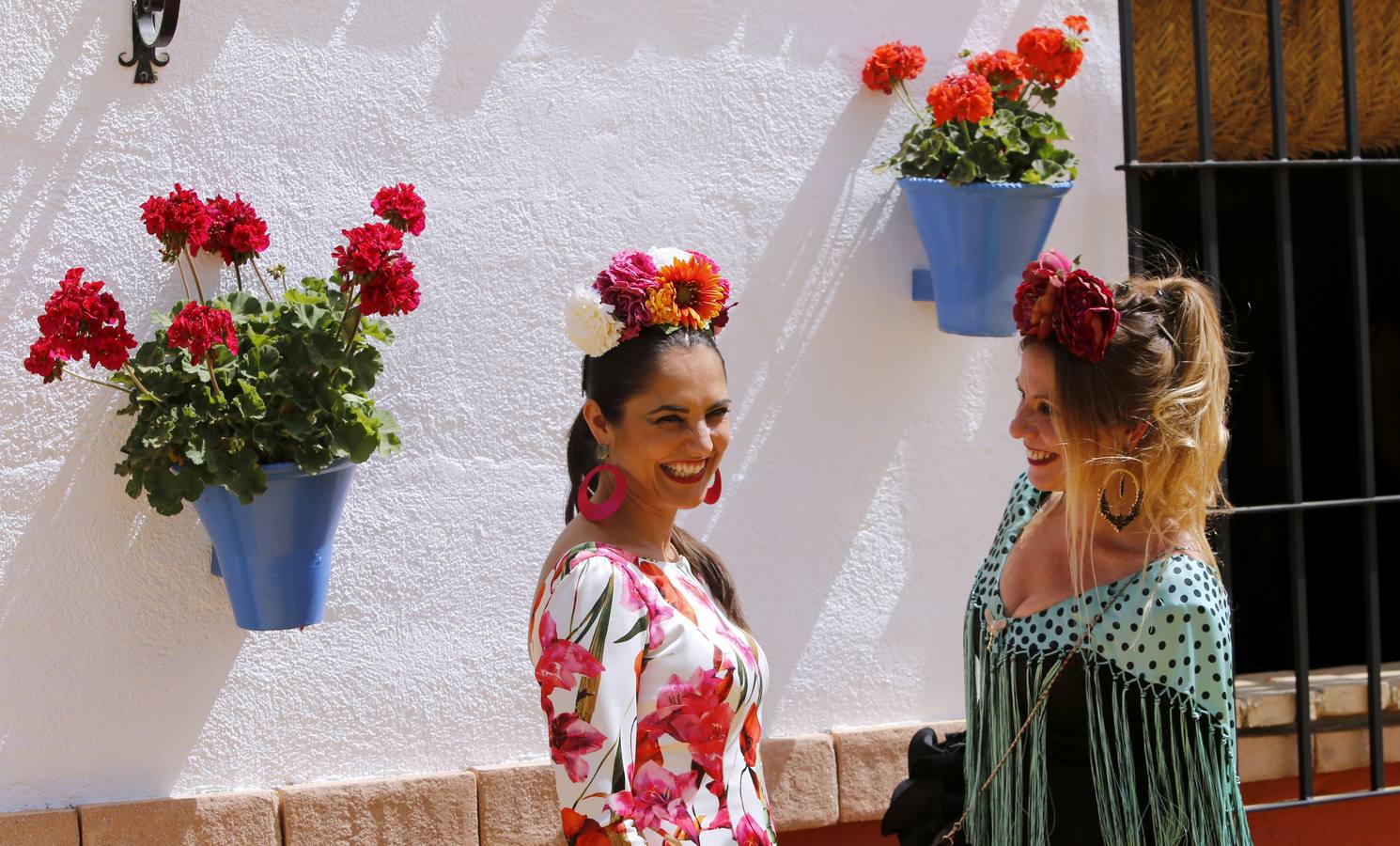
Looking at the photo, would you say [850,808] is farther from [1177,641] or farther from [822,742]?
[1177,641]

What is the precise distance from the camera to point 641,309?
2340mm

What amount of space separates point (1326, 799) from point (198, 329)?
9.71 feet

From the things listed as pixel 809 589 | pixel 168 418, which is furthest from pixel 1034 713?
pixel 168 418

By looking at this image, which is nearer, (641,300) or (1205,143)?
(641,300)

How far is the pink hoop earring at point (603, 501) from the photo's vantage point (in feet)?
7.59

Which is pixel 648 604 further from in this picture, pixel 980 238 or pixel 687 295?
pixel 980 238

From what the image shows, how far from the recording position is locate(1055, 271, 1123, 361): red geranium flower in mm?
2418

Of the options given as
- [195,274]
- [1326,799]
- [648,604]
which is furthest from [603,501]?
[1326,799]

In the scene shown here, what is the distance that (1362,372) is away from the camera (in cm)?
388

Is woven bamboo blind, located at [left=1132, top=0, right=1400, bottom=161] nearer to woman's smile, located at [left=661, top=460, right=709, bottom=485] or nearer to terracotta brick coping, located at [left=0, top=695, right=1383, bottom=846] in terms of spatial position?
terracotta brick coping, located at [left=0, top=695, right=1383, bottom=846]

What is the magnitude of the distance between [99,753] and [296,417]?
0.83m

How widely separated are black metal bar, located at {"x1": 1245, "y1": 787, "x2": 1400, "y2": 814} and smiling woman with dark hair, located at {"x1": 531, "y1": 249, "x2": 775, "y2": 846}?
2002 mm

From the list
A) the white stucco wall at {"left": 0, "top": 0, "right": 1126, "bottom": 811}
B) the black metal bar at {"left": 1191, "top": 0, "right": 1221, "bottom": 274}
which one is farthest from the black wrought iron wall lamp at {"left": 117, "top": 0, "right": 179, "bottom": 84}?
the black metal bar at {"left": 1191, "top": 0, "right": 1221, "bottom": 274}

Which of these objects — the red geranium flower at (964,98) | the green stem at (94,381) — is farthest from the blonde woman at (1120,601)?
the green stem at (94,381)
